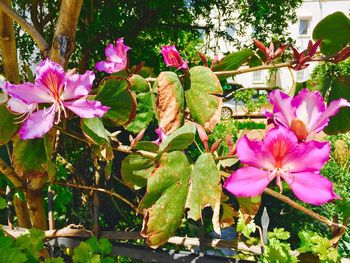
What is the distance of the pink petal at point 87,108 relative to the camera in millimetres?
608

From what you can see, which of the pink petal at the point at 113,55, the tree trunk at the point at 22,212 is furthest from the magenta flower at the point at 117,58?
the tree trunk at the point at 22,212

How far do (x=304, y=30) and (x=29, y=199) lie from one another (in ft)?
69.7

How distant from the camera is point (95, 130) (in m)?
0.65

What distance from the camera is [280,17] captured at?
4137mm

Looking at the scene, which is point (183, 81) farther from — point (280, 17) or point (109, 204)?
point (280, 17)

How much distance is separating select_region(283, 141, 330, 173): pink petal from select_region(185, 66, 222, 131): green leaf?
0.60 ft

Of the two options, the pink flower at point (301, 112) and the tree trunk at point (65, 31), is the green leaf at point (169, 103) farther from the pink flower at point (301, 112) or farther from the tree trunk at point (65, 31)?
the tree trunk at point (65, 31)

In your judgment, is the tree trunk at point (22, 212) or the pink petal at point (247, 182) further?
the tree trunk at point (22, 212)

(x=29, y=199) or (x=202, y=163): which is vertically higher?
(x=202, y=163)

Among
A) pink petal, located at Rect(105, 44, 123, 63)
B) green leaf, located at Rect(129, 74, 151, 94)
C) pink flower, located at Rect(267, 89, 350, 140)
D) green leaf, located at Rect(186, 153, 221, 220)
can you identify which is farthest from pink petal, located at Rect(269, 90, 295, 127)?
pink petal, located at Rect(105, 44, 123, 63)

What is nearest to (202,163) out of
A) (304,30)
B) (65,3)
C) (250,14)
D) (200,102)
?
(200,102)

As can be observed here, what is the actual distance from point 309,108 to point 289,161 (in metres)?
0.08

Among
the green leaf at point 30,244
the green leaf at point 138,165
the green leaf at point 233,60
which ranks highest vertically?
the green leaf at point 233,60

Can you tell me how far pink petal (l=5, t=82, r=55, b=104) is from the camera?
0.60 meters
